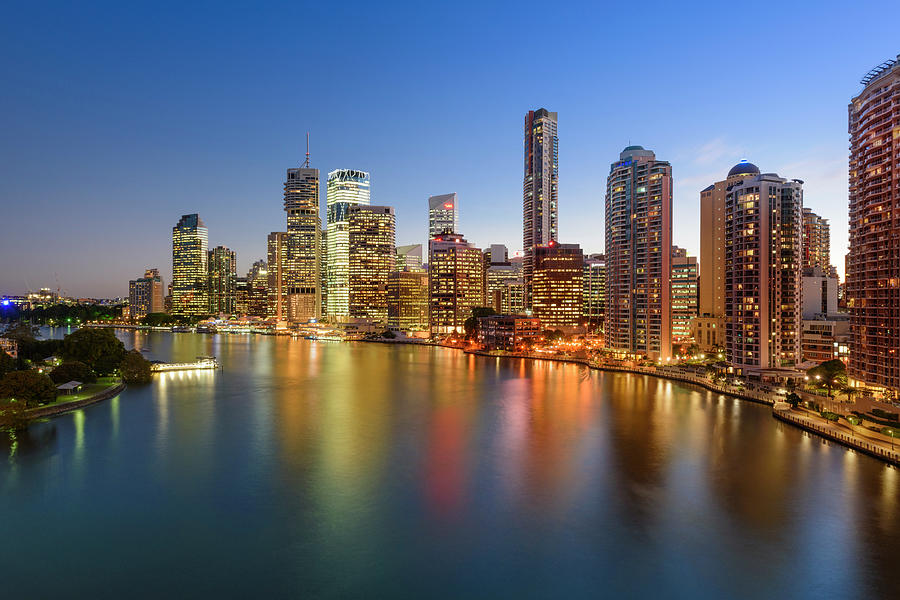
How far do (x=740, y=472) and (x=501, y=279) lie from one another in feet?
527

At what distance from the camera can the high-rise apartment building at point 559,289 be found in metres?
111

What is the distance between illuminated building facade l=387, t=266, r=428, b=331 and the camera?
139625 millimetres

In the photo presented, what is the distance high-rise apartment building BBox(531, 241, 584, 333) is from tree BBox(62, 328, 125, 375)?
259 feet

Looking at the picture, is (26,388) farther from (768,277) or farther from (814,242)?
(814,242)

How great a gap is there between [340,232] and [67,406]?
457 ft

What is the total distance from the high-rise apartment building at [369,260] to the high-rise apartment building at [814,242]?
101041mm

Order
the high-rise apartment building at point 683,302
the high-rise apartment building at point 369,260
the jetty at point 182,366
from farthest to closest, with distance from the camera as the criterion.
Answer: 1. the high-rise apartment building at point 369,260
2. the high-rise apartment building at point 683,302
3. the jetty at point 182,366

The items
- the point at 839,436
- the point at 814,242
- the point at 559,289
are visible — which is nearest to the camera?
the point at 839,436

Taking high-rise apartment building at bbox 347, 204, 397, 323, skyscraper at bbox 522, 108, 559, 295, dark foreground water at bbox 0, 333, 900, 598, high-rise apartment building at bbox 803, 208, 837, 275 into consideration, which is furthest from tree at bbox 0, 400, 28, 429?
skyscraper at bbox 522, 108, 559, 295

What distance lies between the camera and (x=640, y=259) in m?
70.6

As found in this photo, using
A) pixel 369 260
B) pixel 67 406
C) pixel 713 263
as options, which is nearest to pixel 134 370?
pixel 67 406

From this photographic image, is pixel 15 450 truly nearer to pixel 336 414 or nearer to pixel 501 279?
pixel 336 414

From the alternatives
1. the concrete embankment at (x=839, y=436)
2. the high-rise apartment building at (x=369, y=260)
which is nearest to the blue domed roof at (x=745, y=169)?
the concrete embankment at (x=839, y=436)

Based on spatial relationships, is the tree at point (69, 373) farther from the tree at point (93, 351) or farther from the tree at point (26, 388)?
the tree at point (26, 388)
